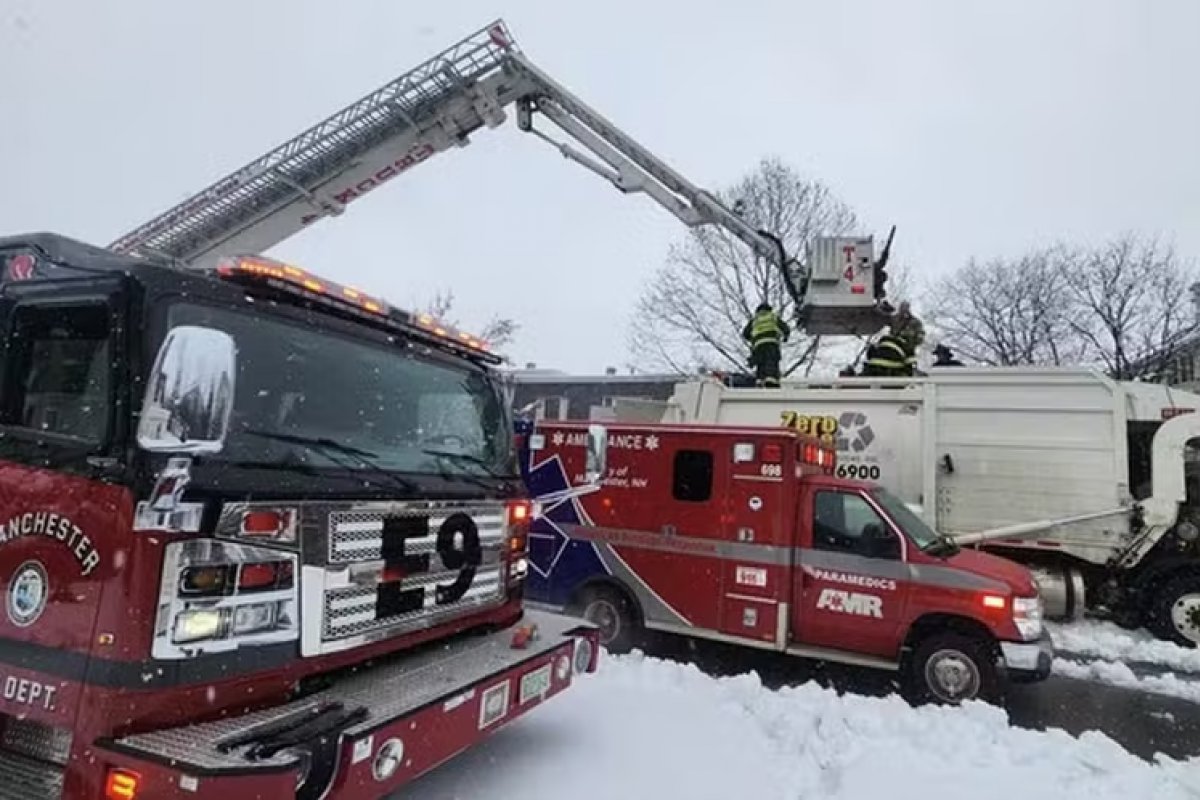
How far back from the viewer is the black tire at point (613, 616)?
7.83m

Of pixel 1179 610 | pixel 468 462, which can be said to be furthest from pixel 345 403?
pixel 1179 610

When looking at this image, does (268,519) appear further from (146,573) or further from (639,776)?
(639,776)

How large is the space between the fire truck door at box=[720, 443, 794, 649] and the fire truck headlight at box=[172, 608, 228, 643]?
5.28 metres

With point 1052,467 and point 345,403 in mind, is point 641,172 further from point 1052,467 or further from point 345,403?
point 345,403

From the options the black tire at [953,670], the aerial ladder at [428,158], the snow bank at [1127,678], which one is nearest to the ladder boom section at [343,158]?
the aerial ladder at [428,158]

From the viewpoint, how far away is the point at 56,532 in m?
2.77

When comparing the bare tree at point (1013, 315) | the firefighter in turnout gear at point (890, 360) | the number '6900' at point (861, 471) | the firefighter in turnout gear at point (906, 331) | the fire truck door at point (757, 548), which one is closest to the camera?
the fire truck door at point (757, 548)

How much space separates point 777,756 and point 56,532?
12.6ft

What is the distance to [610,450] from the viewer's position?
7980mm

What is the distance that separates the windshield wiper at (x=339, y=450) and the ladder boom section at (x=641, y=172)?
25.9 ft

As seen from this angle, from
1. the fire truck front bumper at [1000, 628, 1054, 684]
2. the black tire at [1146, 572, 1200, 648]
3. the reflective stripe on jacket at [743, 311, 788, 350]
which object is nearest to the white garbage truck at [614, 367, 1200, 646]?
the black tire at [1146, 572, 1200, 648]

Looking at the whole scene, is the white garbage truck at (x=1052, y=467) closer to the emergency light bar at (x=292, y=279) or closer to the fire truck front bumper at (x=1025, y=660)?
the fire truck front bumper at (x=1025, y=660)

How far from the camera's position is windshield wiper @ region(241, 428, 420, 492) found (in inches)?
123

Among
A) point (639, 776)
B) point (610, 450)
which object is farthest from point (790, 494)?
point (639, 776)
